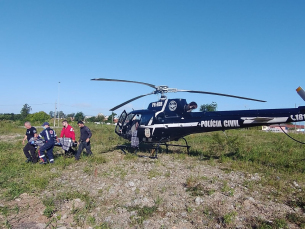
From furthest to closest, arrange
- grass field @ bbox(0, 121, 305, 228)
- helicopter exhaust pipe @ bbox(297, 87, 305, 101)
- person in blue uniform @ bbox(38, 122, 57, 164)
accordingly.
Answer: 1. person in blue uniform @ bbox(38, 122, 57, 164)
2. helicopter exhaust pipe @ bbox(297, 87, 305, 101)
3. grass field @ bbox(0, 121, 305, 228)

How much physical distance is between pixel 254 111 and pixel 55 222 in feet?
21.7

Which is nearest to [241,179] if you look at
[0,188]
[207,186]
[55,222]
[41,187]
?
[207,186]

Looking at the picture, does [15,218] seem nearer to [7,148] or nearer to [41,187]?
[41,187]

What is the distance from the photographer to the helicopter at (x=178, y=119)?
7668 mm

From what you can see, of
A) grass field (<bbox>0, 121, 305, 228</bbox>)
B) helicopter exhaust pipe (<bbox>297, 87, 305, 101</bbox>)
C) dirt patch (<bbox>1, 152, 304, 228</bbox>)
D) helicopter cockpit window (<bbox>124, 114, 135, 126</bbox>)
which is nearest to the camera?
dirt patch (<bbox>1, 152, 304, 228</bbox>)

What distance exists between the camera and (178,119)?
9.42 meters

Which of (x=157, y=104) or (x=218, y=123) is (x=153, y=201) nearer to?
(x=218, y=123)

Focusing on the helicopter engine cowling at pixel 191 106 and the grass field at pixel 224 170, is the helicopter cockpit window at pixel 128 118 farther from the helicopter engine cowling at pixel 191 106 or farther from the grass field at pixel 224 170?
the helicopter engine cowling at pixel 191 106

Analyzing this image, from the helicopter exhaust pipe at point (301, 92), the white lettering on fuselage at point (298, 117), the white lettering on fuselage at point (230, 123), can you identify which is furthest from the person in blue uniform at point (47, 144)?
the helicopter exhaust pipe at point (301, 92)

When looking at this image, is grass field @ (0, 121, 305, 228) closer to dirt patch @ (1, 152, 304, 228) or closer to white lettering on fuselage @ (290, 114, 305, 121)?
dirt patch @ (1, 152, 304, 228)

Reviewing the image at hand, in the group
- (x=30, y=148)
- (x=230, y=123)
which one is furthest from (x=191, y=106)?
(x=30, y=148)

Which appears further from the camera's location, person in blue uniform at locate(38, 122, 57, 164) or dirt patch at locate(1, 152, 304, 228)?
person in blue uniform at locate(38, 122, 57, 164)

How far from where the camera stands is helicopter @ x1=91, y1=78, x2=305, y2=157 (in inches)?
302

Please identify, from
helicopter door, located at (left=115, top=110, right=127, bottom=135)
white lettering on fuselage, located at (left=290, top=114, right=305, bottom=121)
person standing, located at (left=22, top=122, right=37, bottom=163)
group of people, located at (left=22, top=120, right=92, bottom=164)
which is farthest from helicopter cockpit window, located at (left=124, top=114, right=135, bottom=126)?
white lettering on fuselage, located at (left=290, top=114, right=305, bottom=121)
